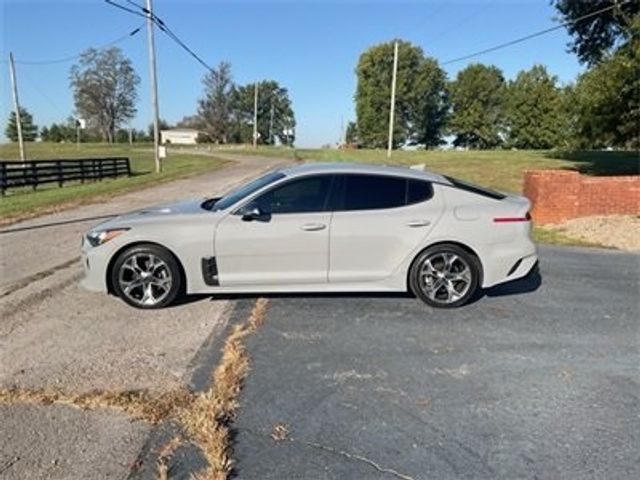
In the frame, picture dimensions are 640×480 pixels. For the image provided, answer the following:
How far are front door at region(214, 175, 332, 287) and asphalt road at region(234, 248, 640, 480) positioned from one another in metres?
0.37

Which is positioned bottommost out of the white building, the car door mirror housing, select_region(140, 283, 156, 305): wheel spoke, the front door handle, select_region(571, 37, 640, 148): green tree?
the white building

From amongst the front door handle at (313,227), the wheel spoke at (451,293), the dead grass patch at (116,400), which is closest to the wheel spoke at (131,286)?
the front door handle at (313,227)

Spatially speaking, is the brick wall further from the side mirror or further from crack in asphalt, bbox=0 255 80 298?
crack in asphalt, bbox=0 255 80 298

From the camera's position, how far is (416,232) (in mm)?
5742

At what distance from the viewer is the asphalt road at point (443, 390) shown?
123 inches

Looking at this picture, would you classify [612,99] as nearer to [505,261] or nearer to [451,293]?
[505,261]

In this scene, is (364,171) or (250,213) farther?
(364,171)

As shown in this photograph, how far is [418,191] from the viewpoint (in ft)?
19.4

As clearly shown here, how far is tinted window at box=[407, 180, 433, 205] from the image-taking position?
5.87m

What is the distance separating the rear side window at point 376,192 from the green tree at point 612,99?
1095 centimetres

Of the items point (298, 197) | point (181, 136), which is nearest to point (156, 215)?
point (298, 197)

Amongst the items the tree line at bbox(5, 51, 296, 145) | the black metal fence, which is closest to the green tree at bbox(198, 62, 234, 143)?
the tree line at bbox(5, 51, 296, 145)

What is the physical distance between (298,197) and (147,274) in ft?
5.47

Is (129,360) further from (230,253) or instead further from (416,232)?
(416,232)
